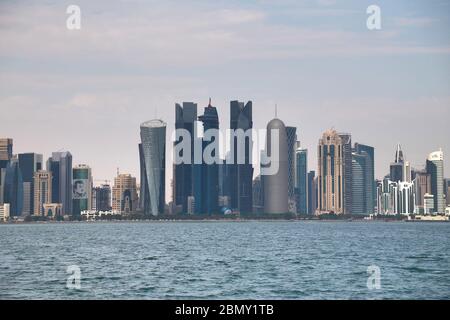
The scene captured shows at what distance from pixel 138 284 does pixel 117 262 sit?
70.3 ft

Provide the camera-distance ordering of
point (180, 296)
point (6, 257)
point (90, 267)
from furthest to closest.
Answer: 1. point (6, 257)
2. point (90, 267)
3. point (180, 296)

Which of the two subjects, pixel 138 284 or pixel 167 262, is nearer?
pixel 138 284

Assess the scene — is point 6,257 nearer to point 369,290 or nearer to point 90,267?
point 90,267

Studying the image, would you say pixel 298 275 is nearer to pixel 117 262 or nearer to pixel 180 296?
pixel 180 296

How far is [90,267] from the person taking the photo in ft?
237
